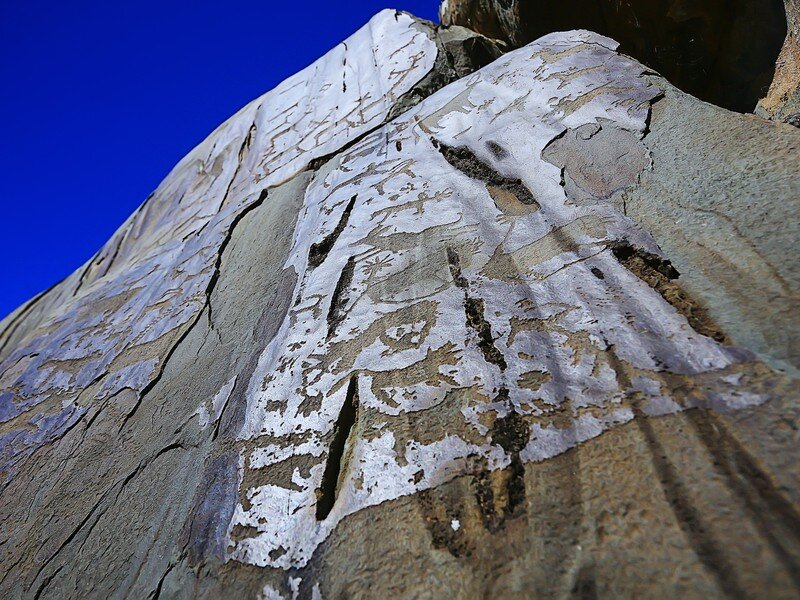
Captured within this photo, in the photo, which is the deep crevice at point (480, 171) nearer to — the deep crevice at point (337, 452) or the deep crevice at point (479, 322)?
the deep crevice at point (479, 322)

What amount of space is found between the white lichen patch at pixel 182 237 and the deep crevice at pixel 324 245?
57 centimetres

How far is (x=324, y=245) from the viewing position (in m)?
1.74

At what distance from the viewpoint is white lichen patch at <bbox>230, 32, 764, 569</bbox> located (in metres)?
0.91

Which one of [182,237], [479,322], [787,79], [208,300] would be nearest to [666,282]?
[479,322]

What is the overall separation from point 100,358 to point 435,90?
2.06m

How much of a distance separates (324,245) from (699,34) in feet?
8.57

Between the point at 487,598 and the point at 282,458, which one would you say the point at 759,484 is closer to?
the point at 487,598

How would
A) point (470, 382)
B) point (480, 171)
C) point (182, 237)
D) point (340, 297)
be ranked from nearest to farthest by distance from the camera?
point (470, 382)
point (340, 297)
point (480, 171)
point (182, 237)

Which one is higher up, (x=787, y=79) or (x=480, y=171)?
(x=480, y=171)

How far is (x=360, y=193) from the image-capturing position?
6.26ft

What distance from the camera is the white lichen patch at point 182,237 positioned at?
6.32ft

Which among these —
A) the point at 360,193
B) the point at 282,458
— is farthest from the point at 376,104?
the point at 282,458

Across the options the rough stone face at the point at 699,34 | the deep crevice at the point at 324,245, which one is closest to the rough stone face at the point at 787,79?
the rough stone face at the point at 699,34

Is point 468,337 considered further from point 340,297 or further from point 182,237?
point 182,237
